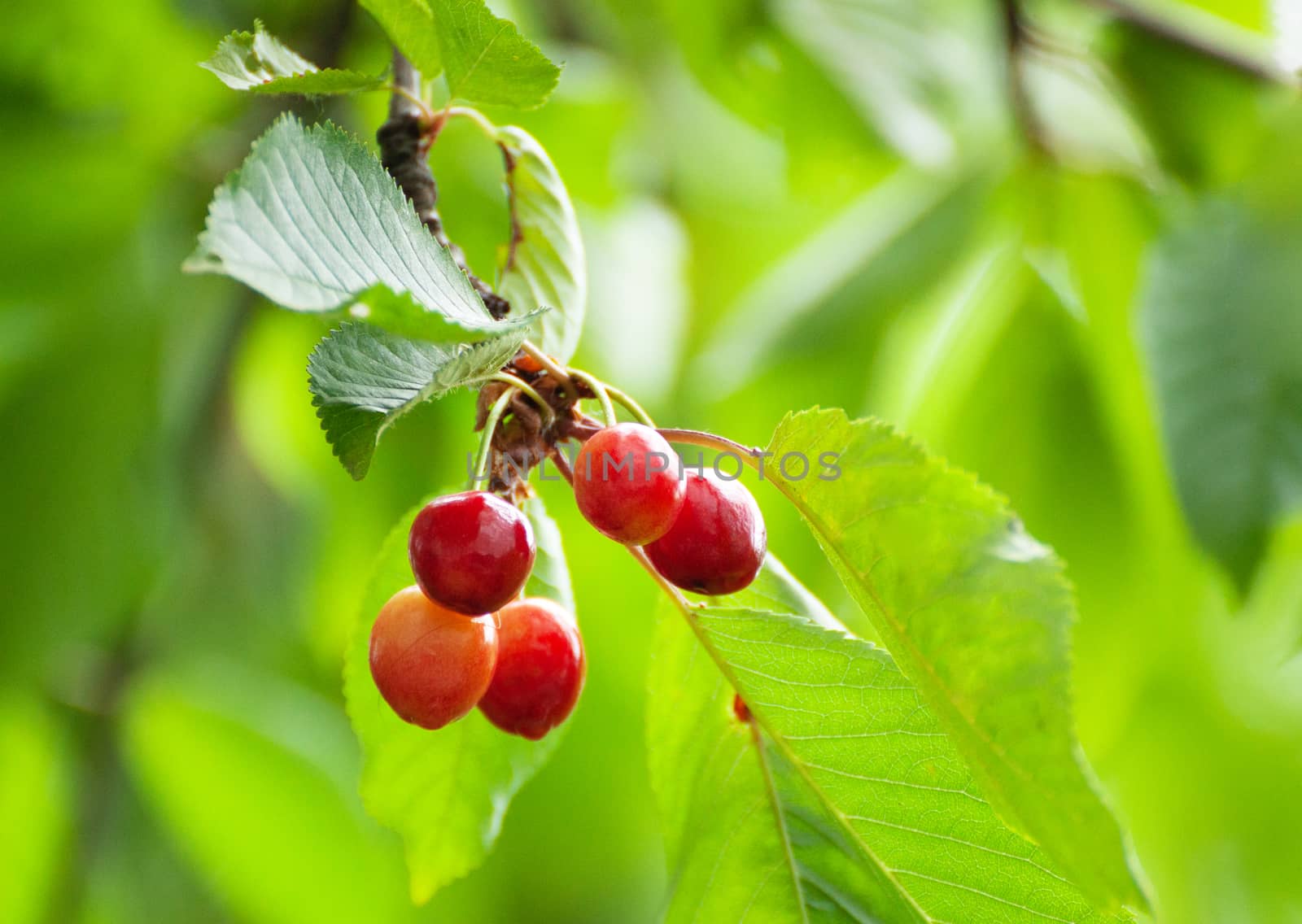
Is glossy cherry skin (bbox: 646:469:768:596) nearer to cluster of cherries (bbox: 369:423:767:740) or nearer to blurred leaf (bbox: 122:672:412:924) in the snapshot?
cluster of cherries (bbox: 369:423:767:740)

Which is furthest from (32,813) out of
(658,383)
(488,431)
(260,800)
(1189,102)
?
(1189,102)

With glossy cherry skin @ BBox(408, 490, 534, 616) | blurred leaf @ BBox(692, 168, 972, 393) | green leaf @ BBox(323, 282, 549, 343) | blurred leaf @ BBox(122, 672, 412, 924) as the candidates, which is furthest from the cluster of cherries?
blurred leaf @ BBox(122, 672, 412, 924)

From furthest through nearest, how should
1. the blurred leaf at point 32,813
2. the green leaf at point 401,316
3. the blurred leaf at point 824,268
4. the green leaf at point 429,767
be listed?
the blurred leaf at point 32,813
the blurred leaf at point 824,268
the green leaf at point 429,767
the green leaf at point 401,316

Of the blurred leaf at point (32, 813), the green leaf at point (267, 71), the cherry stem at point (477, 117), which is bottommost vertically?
the blurred leaf at point (32, 813)

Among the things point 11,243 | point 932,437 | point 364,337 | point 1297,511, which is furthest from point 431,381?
point 11,243

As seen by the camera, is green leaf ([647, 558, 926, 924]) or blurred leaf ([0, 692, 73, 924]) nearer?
green leaf ([647, 558, 926, 924])

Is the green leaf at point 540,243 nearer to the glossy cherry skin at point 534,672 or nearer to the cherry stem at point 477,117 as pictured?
the cherry stem at point 477,117

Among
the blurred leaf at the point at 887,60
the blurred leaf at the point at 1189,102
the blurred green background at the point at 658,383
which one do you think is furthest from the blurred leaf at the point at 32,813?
the blurred leaf at the point at 1189,102
